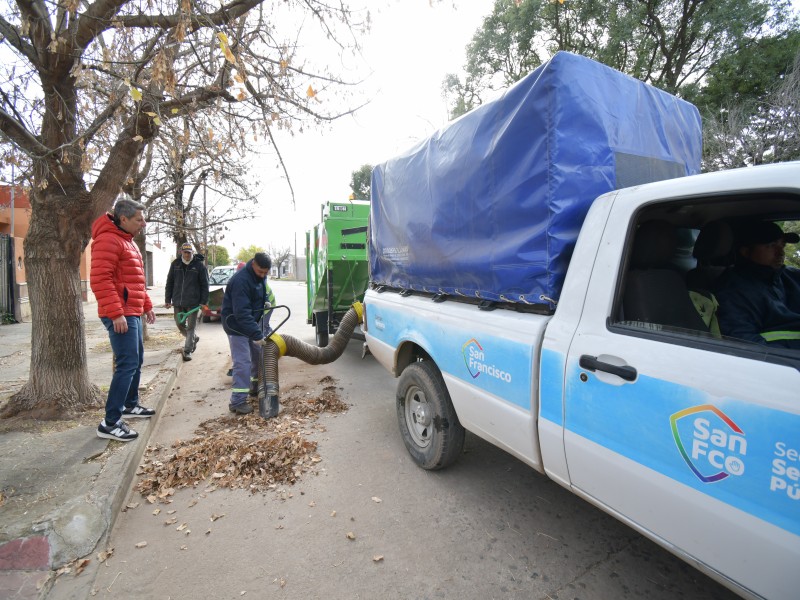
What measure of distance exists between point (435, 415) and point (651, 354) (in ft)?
5.80

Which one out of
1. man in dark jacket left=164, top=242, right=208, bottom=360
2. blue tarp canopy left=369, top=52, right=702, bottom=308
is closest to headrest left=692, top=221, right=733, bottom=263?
blue tarp canopy left=369, top=52, right=702, bottom=308

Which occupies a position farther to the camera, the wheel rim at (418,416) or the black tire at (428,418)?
the wheel rim at (418,416)

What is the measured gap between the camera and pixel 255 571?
236 centimetres

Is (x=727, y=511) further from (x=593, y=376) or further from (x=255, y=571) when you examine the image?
(x=255, y=571)

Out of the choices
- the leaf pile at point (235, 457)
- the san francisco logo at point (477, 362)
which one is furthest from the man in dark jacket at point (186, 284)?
the san francisco logo at point (477, 362)

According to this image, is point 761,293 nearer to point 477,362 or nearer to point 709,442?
point 709,442

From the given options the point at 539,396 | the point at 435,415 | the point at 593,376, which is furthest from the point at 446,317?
the point at 593,376

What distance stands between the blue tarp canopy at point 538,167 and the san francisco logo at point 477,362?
13.2 inches

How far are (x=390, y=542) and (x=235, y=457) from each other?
1.70 meters

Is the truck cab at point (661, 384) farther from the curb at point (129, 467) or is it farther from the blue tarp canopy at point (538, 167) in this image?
the curb at point (129, 467)

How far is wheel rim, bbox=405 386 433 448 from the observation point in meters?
3.41

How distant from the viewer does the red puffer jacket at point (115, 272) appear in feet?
11.6

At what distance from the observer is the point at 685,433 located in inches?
60.5

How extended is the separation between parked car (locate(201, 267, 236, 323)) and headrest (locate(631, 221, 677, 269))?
8.80m
